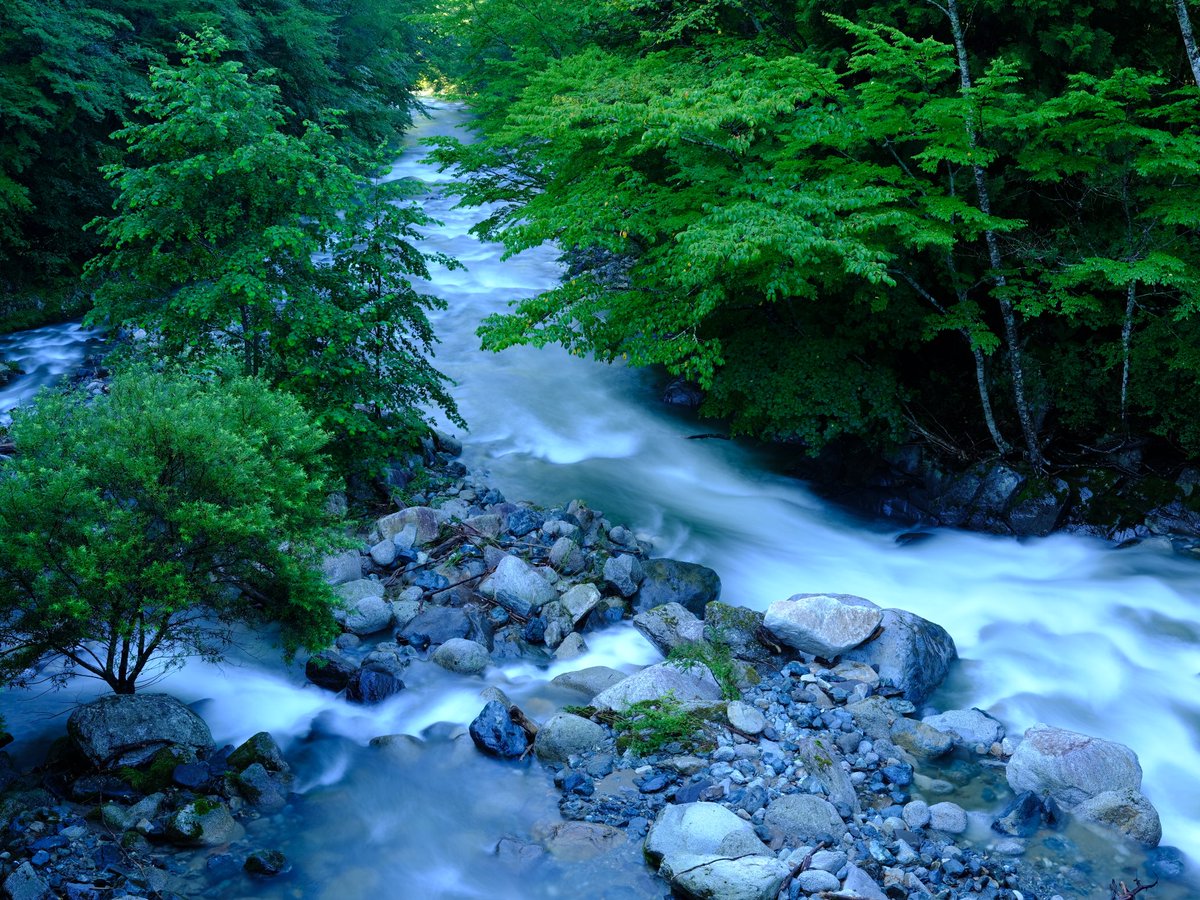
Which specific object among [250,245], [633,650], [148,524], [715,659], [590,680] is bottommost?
[633,650]

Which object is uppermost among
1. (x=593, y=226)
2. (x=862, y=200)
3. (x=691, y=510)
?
(x=862, y=200)

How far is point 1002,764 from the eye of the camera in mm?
6988

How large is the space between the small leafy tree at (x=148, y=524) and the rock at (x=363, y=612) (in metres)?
1.42

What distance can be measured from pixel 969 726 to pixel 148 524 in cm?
641

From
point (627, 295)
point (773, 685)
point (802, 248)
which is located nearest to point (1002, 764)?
point (773, 685)

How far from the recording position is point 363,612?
26.9 feet

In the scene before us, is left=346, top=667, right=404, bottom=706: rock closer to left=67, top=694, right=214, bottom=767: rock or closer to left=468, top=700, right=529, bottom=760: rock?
left=468, top=700, right=529, bottom=760: rock

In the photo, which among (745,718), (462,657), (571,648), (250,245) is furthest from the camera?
(250,245)

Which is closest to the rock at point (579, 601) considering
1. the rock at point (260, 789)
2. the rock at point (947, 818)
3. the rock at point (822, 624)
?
the rock at point (822, 624)

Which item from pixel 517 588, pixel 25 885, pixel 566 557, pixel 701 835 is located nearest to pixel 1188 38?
A: pixel 566 557

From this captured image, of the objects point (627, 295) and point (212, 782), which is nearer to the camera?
point (212, 782)

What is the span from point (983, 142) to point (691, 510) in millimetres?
5538

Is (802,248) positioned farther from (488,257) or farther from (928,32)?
(488,257)

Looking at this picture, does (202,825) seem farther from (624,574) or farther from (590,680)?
(624,574)
